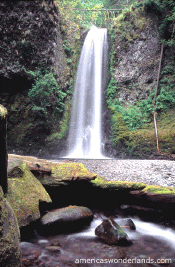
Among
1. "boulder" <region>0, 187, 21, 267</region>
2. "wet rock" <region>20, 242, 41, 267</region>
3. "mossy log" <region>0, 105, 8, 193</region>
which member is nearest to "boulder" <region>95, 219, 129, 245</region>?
"wet rock" <region>20, 242, 41, 267</region>

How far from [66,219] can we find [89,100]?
1259cm

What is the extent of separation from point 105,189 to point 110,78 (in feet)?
41.3

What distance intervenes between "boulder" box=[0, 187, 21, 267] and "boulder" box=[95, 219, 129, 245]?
1.61 meters

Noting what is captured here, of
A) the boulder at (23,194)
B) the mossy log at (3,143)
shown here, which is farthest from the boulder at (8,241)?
the boulder at (23,194)

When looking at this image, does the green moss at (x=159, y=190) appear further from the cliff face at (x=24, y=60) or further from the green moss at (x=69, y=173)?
the cliff face at (x=24, y=60)

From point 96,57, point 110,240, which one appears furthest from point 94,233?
point 96,57

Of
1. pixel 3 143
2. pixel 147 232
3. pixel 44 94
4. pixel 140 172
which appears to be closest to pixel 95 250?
pixel 147 232

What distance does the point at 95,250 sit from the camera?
8.80 ft

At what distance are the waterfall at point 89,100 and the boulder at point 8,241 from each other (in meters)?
10.4

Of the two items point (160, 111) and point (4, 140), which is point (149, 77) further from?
point (4, 140)

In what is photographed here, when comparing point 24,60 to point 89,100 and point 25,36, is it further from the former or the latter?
point 89,100

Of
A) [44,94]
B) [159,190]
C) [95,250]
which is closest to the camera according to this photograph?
[95,250]

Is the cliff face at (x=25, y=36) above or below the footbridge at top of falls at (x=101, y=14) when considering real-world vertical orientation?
below

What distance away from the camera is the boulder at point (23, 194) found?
9.58 feet
